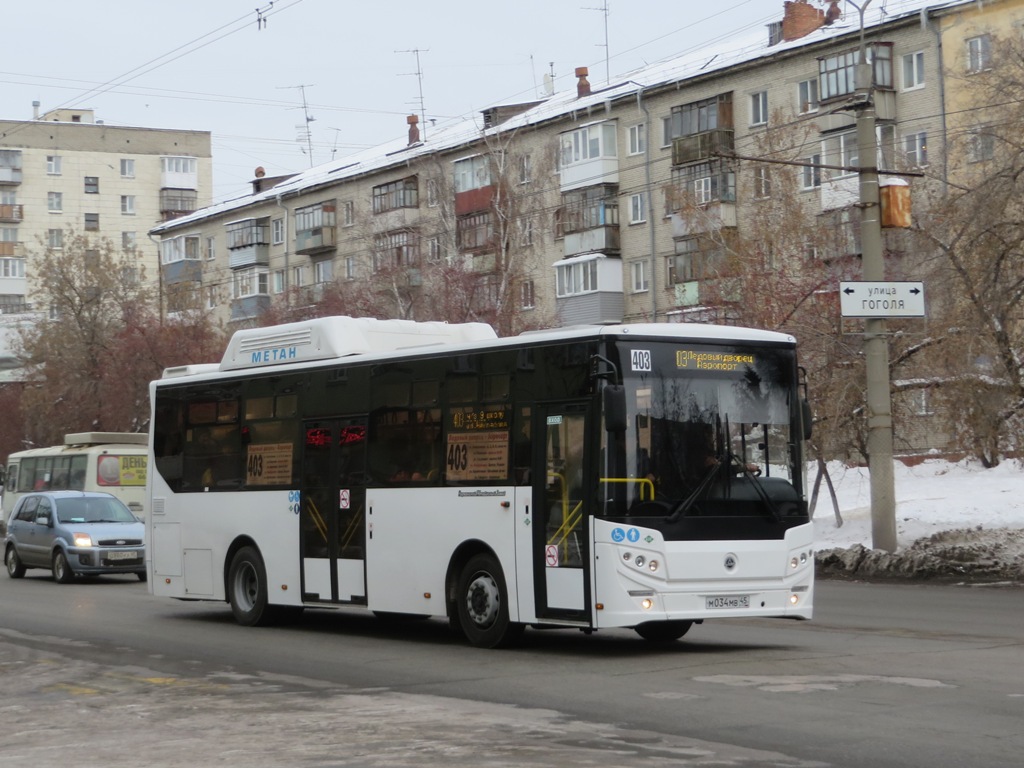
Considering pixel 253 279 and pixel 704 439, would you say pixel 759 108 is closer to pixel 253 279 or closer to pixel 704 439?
pixel 253 279

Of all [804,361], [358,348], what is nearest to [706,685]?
[358,348]

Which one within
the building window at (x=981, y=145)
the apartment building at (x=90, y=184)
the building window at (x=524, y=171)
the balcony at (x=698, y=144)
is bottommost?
the building window at (x=981, y=145)

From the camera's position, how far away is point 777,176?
3222 cm

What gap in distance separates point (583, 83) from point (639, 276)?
10615mm

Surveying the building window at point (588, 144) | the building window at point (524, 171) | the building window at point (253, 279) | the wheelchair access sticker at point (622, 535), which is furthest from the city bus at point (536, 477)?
the building window at point (253, 279)

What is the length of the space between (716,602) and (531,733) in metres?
4.47

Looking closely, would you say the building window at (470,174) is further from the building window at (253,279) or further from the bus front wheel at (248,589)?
the bus front wheel at (248,589)

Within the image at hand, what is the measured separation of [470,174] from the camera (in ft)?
202

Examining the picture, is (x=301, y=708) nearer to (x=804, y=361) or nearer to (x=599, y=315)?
(x=804, y=361)

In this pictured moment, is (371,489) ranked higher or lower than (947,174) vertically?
lower

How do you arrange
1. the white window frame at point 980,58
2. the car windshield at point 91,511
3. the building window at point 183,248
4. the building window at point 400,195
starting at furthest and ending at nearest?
the building window at point 183,248
the building window at point 400,195
the car windshield at point 91,511
the white window frame at point 980,58

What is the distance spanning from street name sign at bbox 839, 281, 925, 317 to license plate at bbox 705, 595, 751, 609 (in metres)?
10.1

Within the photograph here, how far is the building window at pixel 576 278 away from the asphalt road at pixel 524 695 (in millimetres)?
41318

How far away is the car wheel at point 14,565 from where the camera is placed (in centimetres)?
2992
